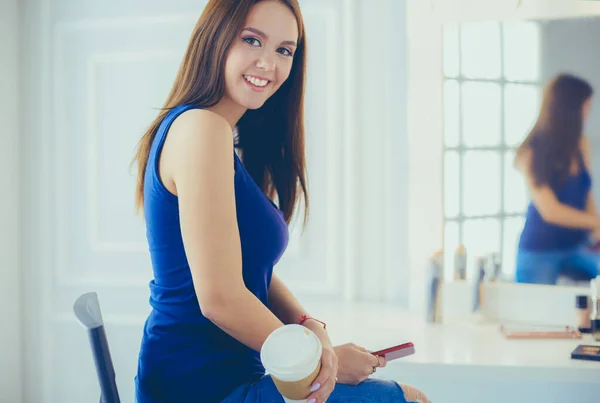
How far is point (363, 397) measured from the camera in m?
0.99

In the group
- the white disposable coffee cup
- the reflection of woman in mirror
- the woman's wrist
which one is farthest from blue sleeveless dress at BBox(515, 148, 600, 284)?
the white disposable coffee cup

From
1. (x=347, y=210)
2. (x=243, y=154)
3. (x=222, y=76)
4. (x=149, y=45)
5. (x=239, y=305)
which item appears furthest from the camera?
(x=149, y=45)

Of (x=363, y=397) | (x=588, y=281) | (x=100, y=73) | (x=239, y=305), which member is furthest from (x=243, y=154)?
(x=100, y=73)

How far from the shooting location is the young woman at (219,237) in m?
0.98

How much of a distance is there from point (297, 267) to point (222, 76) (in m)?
1.11

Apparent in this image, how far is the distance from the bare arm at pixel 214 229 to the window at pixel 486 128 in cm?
99

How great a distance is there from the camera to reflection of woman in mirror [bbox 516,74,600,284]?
1714mm

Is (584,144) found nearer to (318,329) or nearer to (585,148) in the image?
(585,148)

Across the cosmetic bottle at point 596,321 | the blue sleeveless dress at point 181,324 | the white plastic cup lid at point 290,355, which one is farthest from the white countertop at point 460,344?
the white plastic cup lid at point 290,355

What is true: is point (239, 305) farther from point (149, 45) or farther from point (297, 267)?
point (149, 45)

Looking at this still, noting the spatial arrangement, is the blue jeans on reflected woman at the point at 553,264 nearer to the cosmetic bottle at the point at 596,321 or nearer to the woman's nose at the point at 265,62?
the cosmetic bottle at the point at 596,321

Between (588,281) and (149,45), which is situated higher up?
(149,45)

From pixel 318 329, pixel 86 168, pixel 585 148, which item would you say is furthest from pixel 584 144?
pixel 86 168

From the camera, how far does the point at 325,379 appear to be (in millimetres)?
919
